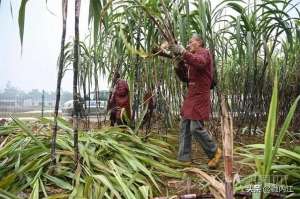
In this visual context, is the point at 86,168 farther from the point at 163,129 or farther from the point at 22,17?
the point at 163,129

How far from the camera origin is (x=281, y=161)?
2.28 m

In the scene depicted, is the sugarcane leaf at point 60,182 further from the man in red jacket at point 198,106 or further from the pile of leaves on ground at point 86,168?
the man in red jacket at point 198,106

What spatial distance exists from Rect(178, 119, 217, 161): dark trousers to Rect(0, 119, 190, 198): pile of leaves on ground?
7.7 inches

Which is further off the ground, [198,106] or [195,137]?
[198,106]

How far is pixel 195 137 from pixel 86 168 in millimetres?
1094

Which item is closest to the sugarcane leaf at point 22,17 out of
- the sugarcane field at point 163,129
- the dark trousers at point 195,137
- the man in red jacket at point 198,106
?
the sugarcane field at point 163,129

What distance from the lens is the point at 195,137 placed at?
325 centimetres

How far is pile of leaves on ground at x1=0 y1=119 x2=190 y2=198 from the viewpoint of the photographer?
222 cm

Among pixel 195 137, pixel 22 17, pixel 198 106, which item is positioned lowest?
pixel 195 137

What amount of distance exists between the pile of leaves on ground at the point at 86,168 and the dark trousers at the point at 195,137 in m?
0.19

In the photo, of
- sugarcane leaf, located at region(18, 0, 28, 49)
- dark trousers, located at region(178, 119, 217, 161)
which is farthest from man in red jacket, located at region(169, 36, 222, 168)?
sugarcane leaf, located at region(18, 0, 28, 49)

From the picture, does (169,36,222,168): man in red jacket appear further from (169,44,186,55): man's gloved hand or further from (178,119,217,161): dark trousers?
(169,44,186,55): man's gloved hand

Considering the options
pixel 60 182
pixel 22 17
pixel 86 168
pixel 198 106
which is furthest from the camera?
pixel 198 106

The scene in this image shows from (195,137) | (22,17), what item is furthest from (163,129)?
(22,17)
